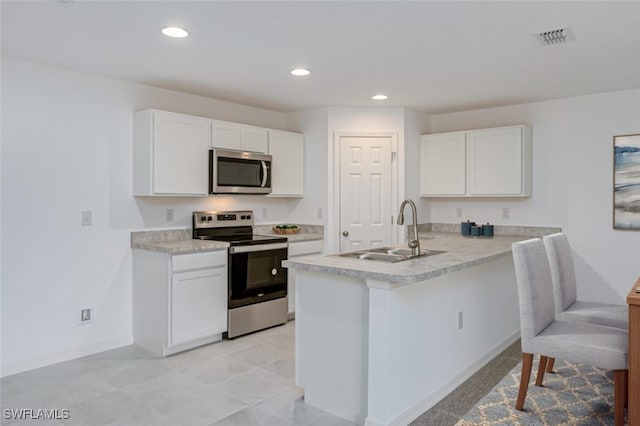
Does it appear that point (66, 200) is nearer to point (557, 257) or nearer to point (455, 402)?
point (455, 402)

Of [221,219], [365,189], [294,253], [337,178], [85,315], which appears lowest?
[85,315]

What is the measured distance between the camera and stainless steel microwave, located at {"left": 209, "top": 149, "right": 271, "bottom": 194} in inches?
161

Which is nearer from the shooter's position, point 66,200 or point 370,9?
point 370,9

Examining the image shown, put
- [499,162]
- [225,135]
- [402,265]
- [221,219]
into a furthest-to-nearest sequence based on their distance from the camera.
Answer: [499,162], [221,219], [225,135], [402,265]

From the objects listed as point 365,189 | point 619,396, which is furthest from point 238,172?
point 619,396

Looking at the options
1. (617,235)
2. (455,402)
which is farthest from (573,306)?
(617,235)

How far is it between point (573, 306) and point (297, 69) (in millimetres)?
2674

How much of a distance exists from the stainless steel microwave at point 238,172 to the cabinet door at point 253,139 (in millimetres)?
85

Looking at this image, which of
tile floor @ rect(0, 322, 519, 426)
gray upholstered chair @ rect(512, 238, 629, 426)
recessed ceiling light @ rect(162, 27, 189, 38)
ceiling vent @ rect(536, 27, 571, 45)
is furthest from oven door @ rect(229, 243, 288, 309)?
ceiling vent @ rect(536, 27, 571, 45)

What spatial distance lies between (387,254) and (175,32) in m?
1.96

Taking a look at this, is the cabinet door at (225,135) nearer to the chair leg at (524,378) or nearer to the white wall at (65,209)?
the white wall at (65,209)

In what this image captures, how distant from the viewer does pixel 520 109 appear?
4.69 meters

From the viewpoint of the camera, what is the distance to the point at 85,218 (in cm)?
354

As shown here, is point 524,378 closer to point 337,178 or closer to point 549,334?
point 549,334
